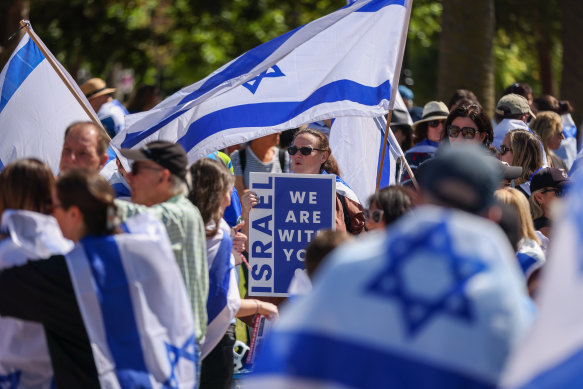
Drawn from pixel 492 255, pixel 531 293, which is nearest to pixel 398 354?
pixel 492 255

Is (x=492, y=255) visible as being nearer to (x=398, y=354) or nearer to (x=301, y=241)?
(x=398, y=354)

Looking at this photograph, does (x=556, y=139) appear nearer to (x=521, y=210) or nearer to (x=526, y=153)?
(x=526, y=153)

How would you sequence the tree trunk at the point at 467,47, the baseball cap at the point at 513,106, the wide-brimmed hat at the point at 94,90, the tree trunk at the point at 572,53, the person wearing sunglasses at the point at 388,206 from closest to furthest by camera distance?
the person wearing sunglasses at the point at 388,206, the baseball cap at the point at 513,106, the wide-brimmed hat at the point at 94,90, the tree trunk at the point at 467,47, the tree trunk at the point at 572,53

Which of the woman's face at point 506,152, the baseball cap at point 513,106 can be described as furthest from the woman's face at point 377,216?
the baseball cap at point 513,106

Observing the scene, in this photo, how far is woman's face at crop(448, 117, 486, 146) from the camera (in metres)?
7.19

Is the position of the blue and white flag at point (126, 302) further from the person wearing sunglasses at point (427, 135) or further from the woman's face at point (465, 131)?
the person wearing sunglasses at point (427, 135)

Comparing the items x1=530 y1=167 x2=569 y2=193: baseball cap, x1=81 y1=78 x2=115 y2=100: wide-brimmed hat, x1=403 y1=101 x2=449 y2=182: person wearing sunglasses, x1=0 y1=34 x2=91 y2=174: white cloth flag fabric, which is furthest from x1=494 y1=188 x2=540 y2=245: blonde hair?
x1=81 y1=78 x2=115 y2=100: wide-brimmed hat

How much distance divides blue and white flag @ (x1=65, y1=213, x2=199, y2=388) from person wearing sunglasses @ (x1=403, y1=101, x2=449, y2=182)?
15.5ft

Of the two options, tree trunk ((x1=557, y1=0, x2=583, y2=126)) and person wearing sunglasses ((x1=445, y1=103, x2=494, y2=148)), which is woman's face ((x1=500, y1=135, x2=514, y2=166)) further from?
tree trunk ((x1=557, y1=0, x2=583, y2=126))

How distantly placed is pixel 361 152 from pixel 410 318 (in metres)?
5.36

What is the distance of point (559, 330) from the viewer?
9.00 ft

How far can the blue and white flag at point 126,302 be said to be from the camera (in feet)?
13.3

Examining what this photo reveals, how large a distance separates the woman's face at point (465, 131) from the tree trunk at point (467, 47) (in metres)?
5.53

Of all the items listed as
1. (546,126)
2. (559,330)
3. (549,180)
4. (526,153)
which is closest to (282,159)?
(546,126)
